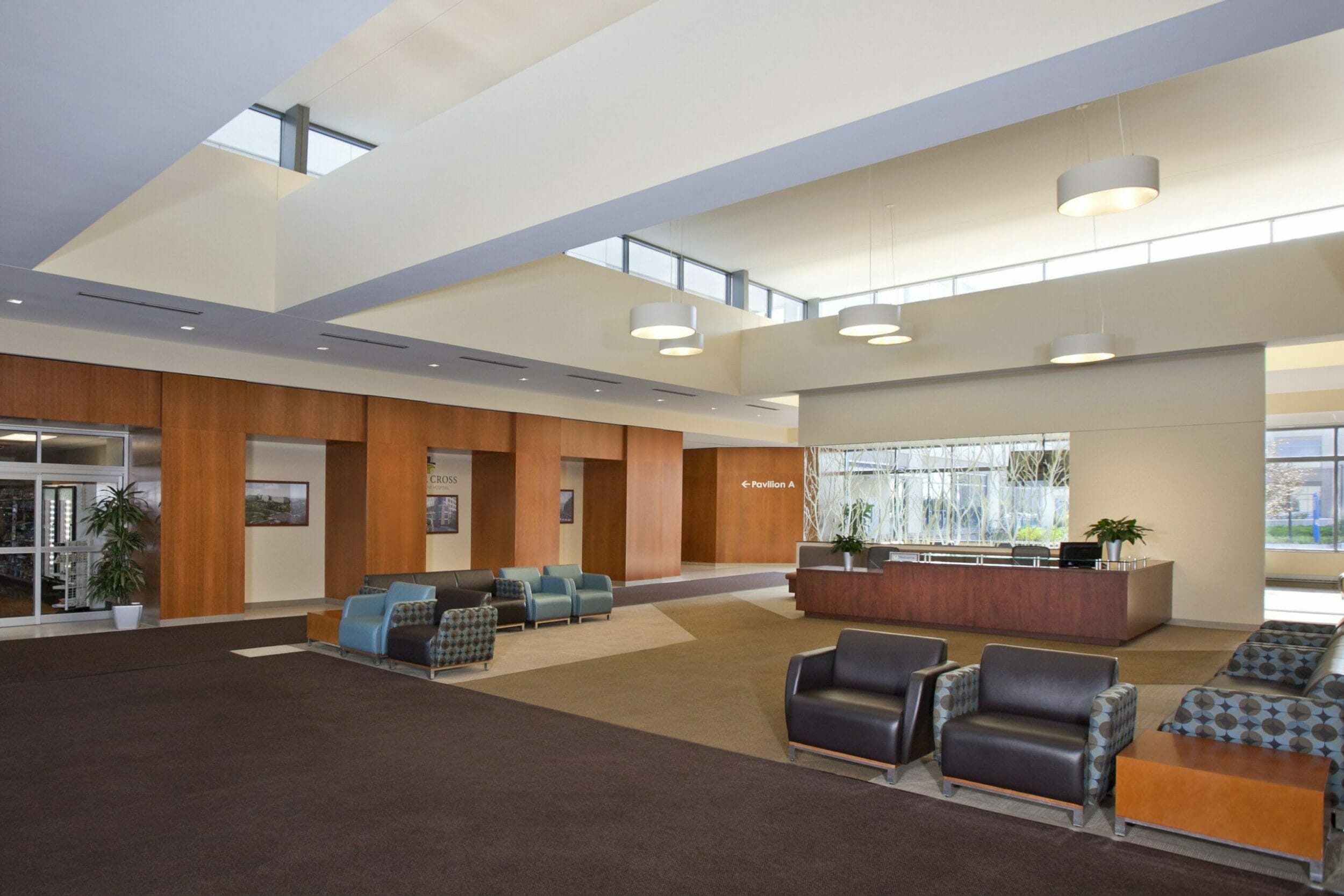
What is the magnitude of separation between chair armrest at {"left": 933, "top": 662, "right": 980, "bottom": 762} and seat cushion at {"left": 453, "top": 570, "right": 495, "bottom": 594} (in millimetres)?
6909

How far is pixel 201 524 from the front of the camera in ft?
35.7

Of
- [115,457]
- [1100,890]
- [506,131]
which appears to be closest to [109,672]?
[115,457]

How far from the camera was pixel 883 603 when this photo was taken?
11695 mm

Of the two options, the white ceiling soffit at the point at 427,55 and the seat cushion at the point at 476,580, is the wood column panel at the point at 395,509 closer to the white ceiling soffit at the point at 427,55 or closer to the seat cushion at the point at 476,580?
the seat cushion at the point at 476,580

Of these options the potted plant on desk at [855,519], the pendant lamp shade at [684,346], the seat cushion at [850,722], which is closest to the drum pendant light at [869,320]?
the pendant lamp shade at [684,346]

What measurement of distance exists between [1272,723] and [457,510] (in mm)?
13149

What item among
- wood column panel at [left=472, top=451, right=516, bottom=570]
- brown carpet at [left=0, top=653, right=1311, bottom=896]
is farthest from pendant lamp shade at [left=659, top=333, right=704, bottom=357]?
brown carpet at [left=0, top=653, right=1311, bottom=896]

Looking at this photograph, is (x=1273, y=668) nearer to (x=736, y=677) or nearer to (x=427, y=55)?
(x=736, y=677)

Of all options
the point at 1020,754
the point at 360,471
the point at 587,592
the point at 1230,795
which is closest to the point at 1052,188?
the point at 587,592

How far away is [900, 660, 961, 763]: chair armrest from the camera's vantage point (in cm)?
507

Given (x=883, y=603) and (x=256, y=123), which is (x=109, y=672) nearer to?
(x=256, y=123)

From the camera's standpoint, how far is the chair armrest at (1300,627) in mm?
6961

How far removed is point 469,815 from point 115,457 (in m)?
9.79

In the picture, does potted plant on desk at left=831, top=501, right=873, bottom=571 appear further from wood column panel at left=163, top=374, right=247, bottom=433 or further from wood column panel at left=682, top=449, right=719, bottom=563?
wood column panel at left=163, top=374, right=247, bottom=433
